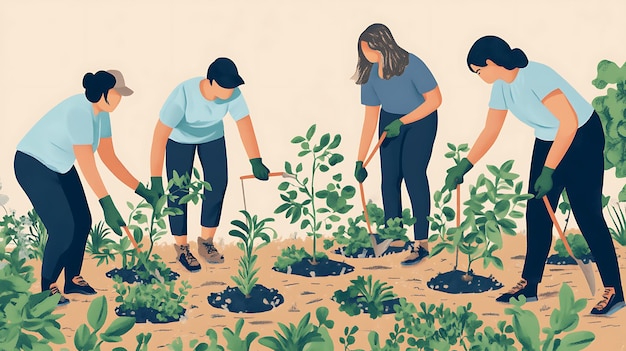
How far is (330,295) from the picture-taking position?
859 centimetres

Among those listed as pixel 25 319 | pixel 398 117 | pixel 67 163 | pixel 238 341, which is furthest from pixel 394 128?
pixel 25 319

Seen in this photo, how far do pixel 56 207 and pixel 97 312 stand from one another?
1698mm

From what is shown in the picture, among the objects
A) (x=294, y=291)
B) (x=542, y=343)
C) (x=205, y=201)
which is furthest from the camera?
(x=205, y=201)

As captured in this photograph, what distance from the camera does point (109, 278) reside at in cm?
909

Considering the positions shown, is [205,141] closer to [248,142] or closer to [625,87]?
[248,142]

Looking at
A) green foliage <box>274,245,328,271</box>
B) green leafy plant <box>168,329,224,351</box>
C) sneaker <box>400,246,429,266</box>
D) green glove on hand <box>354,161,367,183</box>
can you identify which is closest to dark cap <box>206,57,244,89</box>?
green glove on hand <box>354,161,367,183</box>

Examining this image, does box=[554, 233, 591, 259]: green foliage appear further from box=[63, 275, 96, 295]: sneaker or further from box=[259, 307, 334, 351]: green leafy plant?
box=[63, 275, 96, 295]: sneaker

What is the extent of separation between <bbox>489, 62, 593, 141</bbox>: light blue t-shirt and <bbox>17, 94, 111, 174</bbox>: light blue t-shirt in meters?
2.55

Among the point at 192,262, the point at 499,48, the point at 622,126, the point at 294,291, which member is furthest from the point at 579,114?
the point at 192,262

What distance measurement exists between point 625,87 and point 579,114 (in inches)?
59.0

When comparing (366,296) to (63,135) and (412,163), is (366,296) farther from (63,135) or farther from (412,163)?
(63,135)

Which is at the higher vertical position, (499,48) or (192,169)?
(499,48)

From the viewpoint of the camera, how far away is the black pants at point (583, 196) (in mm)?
8070

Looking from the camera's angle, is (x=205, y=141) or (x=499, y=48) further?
(x=205, y=141)
